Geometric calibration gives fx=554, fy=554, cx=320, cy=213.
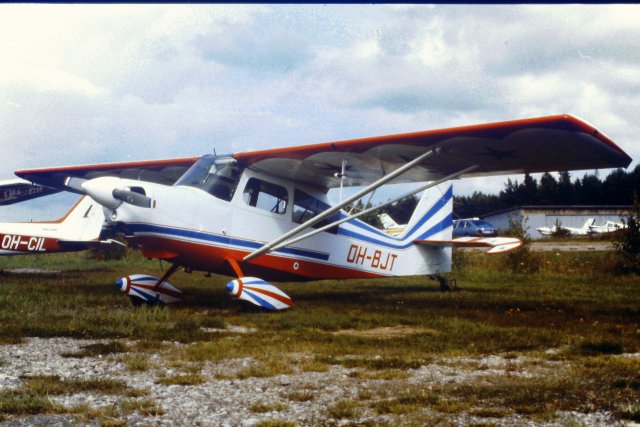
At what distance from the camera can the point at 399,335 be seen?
6352 millimetres

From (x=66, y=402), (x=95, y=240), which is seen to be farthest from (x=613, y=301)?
(x=95, y=240)

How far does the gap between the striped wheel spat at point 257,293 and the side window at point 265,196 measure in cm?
152

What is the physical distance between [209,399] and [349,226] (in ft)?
23.9

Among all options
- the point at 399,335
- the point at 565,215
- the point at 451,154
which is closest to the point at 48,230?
the point at 451,154

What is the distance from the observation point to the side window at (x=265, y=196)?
30.0 feet

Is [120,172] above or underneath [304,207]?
above

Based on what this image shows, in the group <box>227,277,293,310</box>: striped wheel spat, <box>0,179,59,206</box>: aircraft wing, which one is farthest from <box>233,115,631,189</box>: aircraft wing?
<box>0,179,59,206</box>: aircraft wing

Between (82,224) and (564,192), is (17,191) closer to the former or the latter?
(82,224)

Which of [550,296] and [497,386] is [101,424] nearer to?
[497,386]

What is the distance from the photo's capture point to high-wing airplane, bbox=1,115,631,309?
757cm

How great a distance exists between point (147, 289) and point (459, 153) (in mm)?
5285

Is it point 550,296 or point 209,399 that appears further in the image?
point 550,296

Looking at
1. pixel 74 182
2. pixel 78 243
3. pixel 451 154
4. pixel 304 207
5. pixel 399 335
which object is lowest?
pixel 399 335

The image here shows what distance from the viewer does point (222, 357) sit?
5000mm
